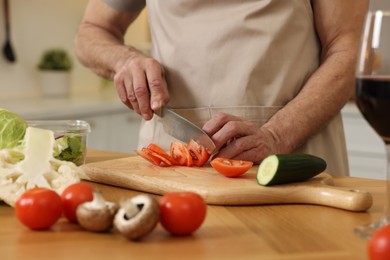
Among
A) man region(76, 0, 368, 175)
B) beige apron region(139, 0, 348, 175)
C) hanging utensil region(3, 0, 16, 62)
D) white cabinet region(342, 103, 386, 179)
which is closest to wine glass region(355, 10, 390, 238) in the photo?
man region(76, 0, 368, 175)

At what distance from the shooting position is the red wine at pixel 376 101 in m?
1.04

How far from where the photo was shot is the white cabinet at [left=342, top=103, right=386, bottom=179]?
3.93m

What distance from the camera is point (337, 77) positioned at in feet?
5.98

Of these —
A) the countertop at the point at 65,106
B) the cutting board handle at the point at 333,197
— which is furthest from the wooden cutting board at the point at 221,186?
the countertop at the point at 65,106

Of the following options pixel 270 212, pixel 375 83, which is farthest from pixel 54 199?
pixel 375 83

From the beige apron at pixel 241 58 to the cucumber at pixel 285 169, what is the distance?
430 mm

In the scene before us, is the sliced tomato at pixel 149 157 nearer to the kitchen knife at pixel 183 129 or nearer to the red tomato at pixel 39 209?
the kitchen knife at pixel 183 129

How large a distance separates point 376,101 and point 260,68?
2.59 ft

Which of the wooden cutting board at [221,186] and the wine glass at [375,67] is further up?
the wine glass at [375,67]

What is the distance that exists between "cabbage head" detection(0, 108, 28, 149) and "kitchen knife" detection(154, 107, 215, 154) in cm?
33

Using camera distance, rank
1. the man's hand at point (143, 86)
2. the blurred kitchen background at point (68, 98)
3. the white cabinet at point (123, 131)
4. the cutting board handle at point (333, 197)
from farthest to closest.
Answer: the white cabinet at point (123, 131) < the blurred kitchen background at point (68, 98) < the man's hand at point (143, 86) < the cutting board handle at point (333, 197)

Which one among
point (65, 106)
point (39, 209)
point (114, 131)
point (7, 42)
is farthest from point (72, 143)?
point (7, 42)

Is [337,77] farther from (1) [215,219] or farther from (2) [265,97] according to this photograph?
(1) [215,219]

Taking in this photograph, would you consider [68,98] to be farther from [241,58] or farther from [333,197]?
[333,197]
